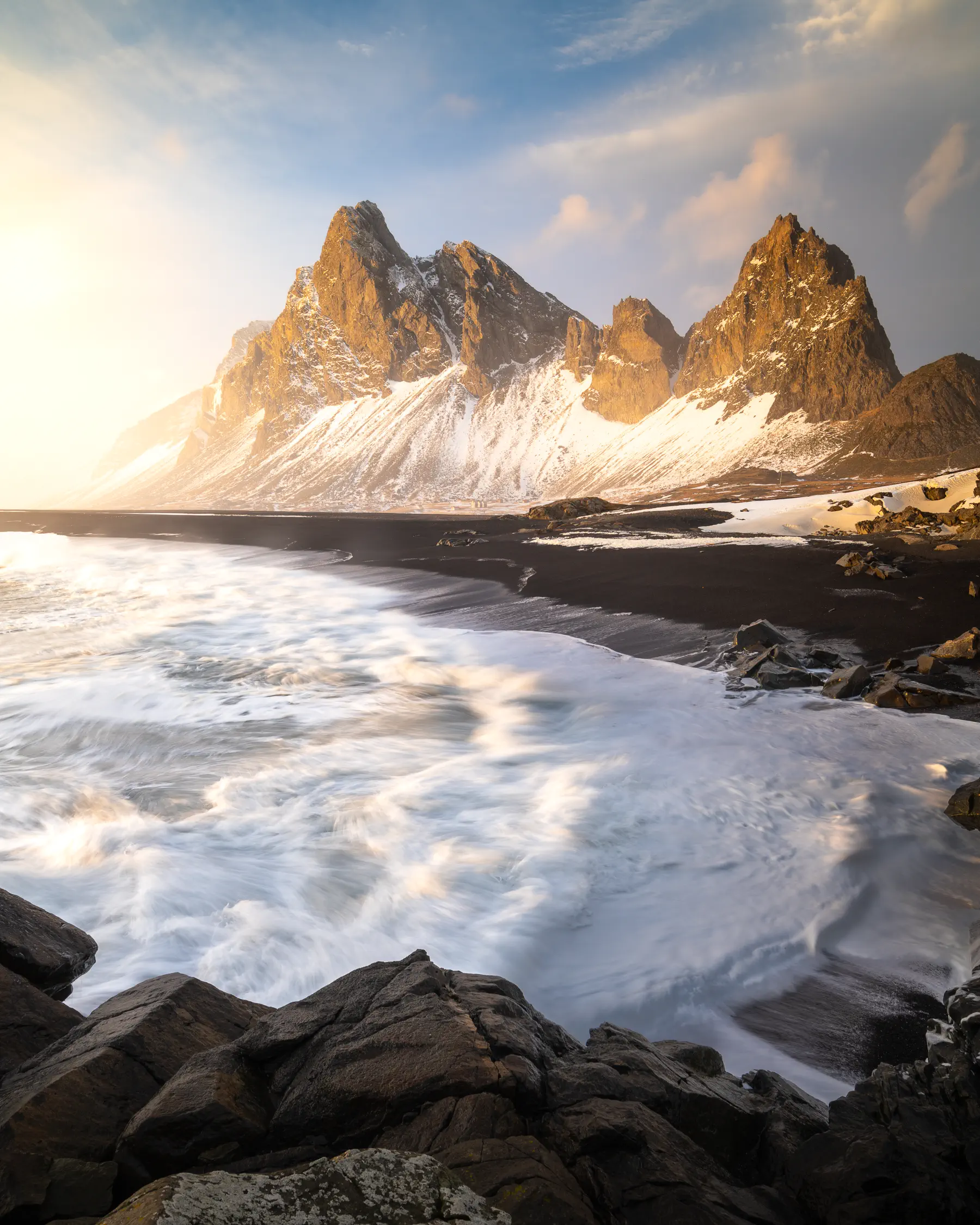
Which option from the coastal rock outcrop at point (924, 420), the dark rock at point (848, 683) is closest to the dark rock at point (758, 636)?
the dark rock at point (848, 683)

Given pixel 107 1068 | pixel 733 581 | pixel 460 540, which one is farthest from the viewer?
pixel 460 540

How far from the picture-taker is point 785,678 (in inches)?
512

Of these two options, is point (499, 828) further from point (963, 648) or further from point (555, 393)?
point (555, 393)

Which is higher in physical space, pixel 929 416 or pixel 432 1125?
pixel 929 416

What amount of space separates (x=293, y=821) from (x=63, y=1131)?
20.9ft

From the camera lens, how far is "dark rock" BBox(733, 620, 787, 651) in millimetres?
14960

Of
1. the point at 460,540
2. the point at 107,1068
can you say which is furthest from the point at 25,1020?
the point at 460,540

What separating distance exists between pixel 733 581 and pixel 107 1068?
69.0 feet

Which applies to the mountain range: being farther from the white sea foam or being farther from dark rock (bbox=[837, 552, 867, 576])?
the white sea foam

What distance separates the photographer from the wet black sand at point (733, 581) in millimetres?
15883

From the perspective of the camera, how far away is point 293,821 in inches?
368

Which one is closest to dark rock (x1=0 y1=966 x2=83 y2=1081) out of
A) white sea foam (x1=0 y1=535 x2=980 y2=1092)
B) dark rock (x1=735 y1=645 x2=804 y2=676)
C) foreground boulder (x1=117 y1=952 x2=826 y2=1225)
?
foreground boulder (x1=117 y1=952 x2=826 y2=1225)

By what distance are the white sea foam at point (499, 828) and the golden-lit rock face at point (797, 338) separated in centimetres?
10813

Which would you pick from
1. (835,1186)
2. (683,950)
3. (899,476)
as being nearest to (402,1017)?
(835,1186)
